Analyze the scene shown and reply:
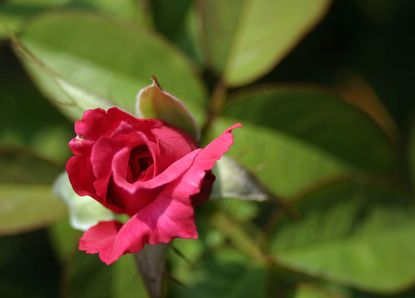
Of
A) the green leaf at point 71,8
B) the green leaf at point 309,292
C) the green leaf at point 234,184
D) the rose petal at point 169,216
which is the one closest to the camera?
the rose petal at point 169,216

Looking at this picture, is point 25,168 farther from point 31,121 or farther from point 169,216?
point 169,216

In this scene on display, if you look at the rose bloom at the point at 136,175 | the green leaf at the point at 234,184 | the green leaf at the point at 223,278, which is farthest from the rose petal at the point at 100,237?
the green leaf at the point at 223,278

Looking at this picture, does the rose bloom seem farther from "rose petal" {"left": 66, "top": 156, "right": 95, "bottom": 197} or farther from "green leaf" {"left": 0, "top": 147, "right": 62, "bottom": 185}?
"green leaf" {"left": 0, "top": 147, "right": 62, "bottom": 185}

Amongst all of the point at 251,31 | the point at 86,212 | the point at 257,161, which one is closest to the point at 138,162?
the point at 86,212

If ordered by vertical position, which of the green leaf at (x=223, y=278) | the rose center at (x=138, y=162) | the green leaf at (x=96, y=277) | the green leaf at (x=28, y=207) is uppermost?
the rose center at (x=138, y=162)

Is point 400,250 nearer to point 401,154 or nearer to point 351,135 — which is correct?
point 351,135

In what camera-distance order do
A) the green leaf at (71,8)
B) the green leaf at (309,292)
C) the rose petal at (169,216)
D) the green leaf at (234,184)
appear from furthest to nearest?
the green leaf at (71,8)
the green leaf at (309,292)
the green leaf at (234,184)
the rose petal at (169,216)

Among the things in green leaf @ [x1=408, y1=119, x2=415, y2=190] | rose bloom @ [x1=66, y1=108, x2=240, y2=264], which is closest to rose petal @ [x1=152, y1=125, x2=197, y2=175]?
rose bloom @ [x1=66, y1=108, x2=240, y2=264]

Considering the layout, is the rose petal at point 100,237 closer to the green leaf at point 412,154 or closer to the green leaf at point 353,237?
the green leaf at point 353,237
